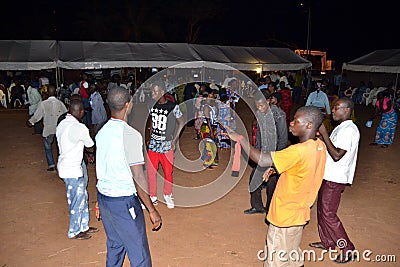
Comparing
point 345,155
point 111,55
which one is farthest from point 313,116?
point 111,55

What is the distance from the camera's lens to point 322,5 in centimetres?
3847

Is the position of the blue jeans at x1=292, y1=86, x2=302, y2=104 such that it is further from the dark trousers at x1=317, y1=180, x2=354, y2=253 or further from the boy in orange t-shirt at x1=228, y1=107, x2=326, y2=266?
the boy in orange t-shirt at x1=228, y1=107, x2=326, y2=266

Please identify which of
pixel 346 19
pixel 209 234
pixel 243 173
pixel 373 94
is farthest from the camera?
pixel 346 19

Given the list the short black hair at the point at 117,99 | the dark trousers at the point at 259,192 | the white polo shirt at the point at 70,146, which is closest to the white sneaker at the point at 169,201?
the dark trousers at the point at 259,192

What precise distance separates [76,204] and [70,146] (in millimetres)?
704

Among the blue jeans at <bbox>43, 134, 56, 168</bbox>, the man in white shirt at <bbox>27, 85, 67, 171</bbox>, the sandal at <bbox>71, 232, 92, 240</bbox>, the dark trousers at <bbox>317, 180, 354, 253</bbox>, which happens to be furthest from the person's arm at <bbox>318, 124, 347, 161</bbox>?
the blue jeans at <bbox>43, 134, 56, 168</bbox>

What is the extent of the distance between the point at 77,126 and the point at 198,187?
2724 mm

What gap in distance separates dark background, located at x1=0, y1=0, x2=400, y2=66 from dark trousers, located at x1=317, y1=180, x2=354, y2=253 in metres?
21.2

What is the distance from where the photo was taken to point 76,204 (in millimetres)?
4238

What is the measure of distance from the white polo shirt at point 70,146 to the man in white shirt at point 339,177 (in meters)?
2.57

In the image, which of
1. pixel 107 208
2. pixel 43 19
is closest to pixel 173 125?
pixel 107 208

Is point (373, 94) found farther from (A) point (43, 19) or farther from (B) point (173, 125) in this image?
(A) point (43, 19)

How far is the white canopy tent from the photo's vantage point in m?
11.3

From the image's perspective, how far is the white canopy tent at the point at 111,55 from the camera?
11344 mm
